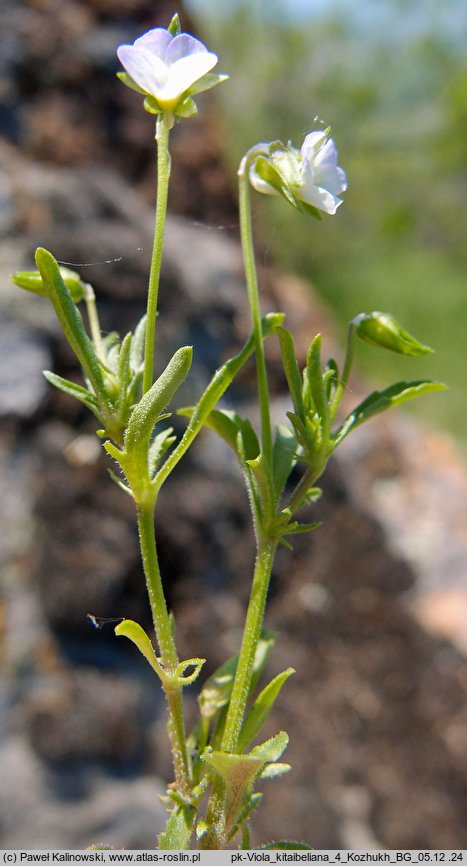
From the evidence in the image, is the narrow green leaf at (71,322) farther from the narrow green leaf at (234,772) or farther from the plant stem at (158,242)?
the narrow green leaf at (234,772)

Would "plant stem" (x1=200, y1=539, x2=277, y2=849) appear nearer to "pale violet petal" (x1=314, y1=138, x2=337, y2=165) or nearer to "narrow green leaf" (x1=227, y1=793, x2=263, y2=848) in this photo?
"narrow green leaf" (x1=227, y1=793, x2=263, y2=848)

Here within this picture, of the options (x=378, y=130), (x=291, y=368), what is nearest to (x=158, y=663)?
(x=291, y=368)

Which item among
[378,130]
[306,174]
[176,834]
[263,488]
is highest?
[378,130]

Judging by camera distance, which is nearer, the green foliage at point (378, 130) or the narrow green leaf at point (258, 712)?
the narrow green leaf at point (258, 712)

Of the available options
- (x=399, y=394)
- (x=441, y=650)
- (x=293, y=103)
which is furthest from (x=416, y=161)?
(x=399, y=394)

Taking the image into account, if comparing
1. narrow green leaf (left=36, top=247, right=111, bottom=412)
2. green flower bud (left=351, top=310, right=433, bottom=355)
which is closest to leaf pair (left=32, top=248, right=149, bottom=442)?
narrow green leaf (left=36, top=247, right=111, bottom=412)

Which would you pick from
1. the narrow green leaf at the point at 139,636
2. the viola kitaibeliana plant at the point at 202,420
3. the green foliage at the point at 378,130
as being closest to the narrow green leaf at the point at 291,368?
the viola kitaibeliana plant at the point at 202,420

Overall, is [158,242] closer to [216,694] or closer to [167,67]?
[167,67]
